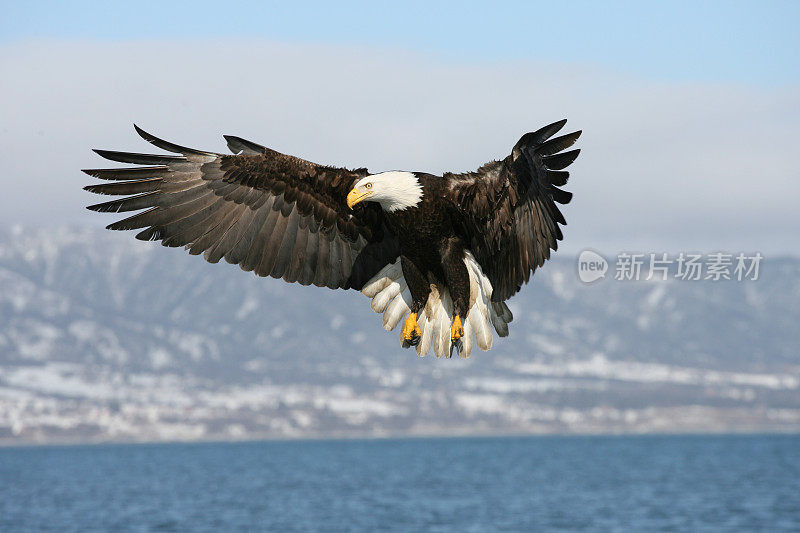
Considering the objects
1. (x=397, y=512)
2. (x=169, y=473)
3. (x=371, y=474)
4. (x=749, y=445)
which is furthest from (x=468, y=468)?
(x=749, y=445)

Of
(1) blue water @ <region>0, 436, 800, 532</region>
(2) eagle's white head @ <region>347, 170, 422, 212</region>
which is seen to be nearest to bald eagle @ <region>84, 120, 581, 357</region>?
(2) eagle's white head @ <region>347, 170, 422, 212</region>

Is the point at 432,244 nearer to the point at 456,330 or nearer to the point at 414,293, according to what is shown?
the point at 414,293

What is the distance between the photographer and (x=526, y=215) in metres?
7.90

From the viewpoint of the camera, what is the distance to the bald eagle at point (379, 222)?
790cm

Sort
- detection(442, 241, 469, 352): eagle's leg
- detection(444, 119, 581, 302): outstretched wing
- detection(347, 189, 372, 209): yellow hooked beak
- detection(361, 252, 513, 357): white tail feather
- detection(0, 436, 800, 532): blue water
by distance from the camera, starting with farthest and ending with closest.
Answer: detection(0, 436, 800, 532): blue water → detection(361, 252, 513, 357): white tail feather → detection(442, 241, 469, 352): eagle's leg → detection(347, 189, 372, 209): yellow hooked beak → detection(444, 119, 581, 302): outstretched wing

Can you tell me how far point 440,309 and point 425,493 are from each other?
88.2 metres

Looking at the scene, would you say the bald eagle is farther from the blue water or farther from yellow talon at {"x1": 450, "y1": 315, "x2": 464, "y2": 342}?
the blue water

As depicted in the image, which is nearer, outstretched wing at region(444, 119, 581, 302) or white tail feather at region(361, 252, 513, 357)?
outstretched wing at region(444, 119, 581, 302)

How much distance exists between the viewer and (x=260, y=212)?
28.2ft

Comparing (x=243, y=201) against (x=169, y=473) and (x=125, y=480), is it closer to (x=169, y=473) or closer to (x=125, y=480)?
(x=125, y=480)

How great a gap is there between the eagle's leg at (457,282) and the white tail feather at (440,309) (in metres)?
0.05

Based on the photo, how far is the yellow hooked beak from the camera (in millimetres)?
8031

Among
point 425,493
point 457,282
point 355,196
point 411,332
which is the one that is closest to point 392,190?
point 355,196

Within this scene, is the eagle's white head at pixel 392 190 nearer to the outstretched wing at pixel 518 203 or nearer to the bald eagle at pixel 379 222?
the bald eagle at pixel 379 222
